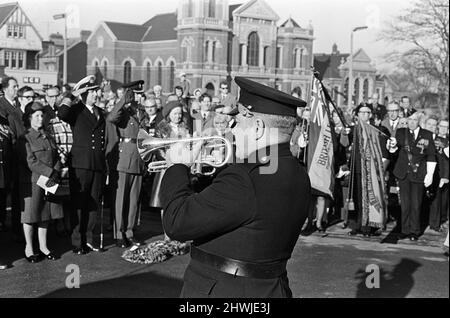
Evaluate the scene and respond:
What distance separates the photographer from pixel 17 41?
401cm

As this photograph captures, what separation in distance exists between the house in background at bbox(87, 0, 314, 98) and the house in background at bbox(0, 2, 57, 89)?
17.3m

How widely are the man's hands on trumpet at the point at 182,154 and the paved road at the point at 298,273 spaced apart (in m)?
2.59

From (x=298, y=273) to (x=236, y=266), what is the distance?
14.4ft

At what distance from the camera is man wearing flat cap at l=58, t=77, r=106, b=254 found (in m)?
6.59

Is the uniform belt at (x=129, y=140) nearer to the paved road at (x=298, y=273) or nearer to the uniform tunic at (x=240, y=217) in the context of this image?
the paved road at (x=298, y=273)

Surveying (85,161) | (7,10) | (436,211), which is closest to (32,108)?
(85,161)

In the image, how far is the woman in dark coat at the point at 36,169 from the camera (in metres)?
7.12

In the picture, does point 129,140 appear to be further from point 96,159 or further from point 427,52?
point 427,52

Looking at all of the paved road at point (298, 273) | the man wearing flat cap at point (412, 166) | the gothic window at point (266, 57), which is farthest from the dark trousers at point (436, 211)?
the gothic window at point (266, 57)

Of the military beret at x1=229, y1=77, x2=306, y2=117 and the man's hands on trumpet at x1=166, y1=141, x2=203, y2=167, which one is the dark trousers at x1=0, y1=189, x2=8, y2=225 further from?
the military beret at x1=229, y1=77, x2=306, y2=117

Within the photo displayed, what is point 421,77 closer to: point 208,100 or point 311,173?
point 208,100

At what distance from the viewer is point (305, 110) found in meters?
10.6
